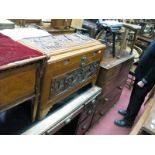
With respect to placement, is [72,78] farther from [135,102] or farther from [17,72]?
[135,102]

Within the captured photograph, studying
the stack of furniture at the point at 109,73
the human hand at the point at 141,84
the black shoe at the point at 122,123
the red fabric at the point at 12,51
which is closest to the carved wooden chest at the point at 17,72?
the red fabric at the point at 12,51

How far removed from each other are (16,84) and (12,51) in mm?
151

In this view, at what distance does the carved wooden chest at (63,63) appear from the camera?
116cm

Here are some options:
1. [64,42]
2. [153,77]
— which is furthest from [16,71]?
[153,77]

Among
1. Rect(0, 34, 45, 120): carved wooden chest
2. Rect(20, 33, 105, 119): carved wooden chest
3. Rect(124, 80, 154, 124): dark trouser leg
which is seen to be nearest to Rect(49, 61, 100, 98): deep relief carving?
Rect(20, 33, 105, 119): carved wooden chest

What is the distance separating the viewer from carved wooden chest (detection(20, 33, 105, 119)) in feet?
3.82

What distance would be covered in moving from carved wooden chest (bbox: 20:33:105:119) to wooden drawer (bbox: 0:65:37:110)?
0.34 feet

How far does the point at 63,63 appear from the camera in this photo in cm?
123

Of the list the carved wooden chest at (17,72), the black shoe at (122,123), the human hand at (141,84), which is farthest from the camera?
the black shoe at (122,123)

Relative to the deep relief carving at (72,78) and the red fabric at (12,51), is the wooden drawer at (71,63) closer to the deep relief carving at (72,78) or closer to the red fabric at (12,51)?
the deep relief carving at (72,78)

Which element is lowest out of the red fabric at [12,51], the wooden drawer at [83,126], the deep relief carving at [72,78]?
the wooden drawer at [83,126]

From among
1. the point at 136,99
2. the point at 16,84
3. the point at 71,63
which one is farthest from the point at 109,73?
the point at 16,84

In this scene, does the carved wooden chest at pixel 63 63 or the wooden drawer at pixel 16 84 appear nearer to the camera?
the wooden drawer at pixel 16 84

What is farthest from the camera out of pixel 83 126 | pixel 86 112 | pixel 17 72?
pixel 83 126
